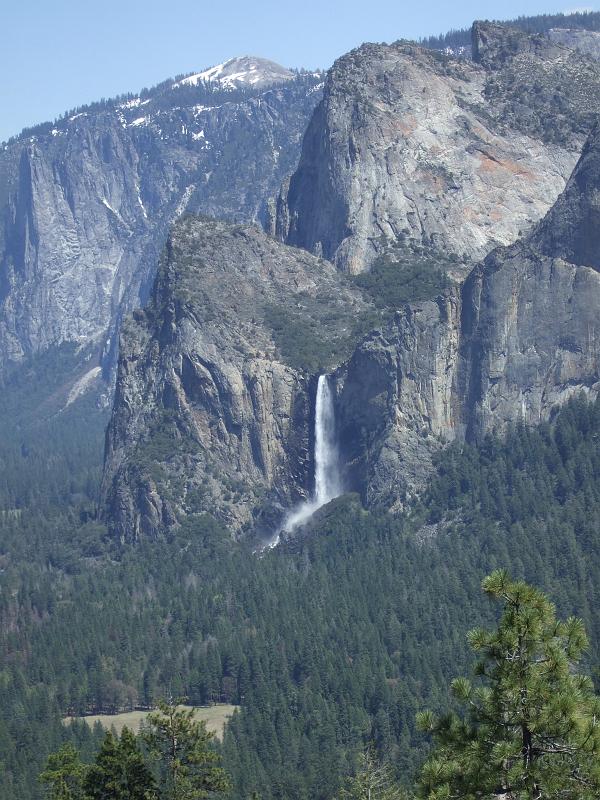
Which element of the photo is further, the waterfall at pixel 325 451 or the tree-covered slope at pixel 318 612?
the waterfall at pixel 325 451

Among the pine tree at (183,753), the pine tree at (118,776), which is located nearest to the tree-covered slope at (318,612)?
the pine tree at (183,753)

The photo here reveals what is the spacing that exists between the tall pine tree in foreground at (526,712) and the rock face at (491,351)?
13155 cm

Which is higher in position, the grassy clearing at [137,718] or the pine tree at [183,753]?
the pine tree at [183,753]

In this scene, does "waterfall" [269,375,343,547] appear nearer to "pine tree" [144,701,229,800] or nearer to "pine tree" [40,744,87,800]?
"pine tree" [40,744,87,800]

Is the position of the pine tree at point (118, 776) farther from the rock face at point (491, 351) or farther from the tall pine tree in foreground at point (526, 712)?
the rock face at point (491, 351)

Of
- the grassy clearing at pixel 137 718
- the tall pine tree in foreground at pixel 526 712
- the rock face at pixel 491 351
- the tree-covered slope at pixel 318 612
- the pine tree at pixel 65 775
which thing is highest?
the rock face at pixel 491 351

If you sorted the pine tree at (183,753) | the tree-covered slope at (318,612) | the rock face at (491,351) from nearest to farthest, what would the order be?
the pine tree at (183,753) → the tree-covered slope at (318,612) → the rock face at (491,351)

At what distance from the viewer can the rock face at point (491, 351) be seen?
177375 mm

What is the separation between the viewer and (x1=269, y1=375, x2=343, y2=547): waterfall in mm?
193375

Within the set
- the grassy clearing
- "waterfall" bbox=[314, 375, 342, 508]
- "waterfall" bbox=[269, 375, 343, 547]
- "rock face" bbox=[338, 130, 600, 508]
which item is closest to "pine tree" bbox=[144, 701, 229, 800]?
the grassy clearing

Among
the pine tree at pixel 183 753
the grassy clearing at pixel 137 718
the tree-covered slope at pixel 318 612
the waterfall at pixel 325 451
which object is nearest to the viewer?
the pine tree at pixel 183 753

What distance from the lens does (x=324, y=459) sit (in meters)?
195

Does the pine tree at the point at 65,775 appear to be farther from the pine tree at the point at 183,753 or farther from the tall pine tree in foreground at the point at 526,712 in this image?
the tall pine tree in foreground at the point at 526,712

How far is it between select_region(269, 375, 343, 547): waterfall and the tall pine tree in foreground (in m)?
147
